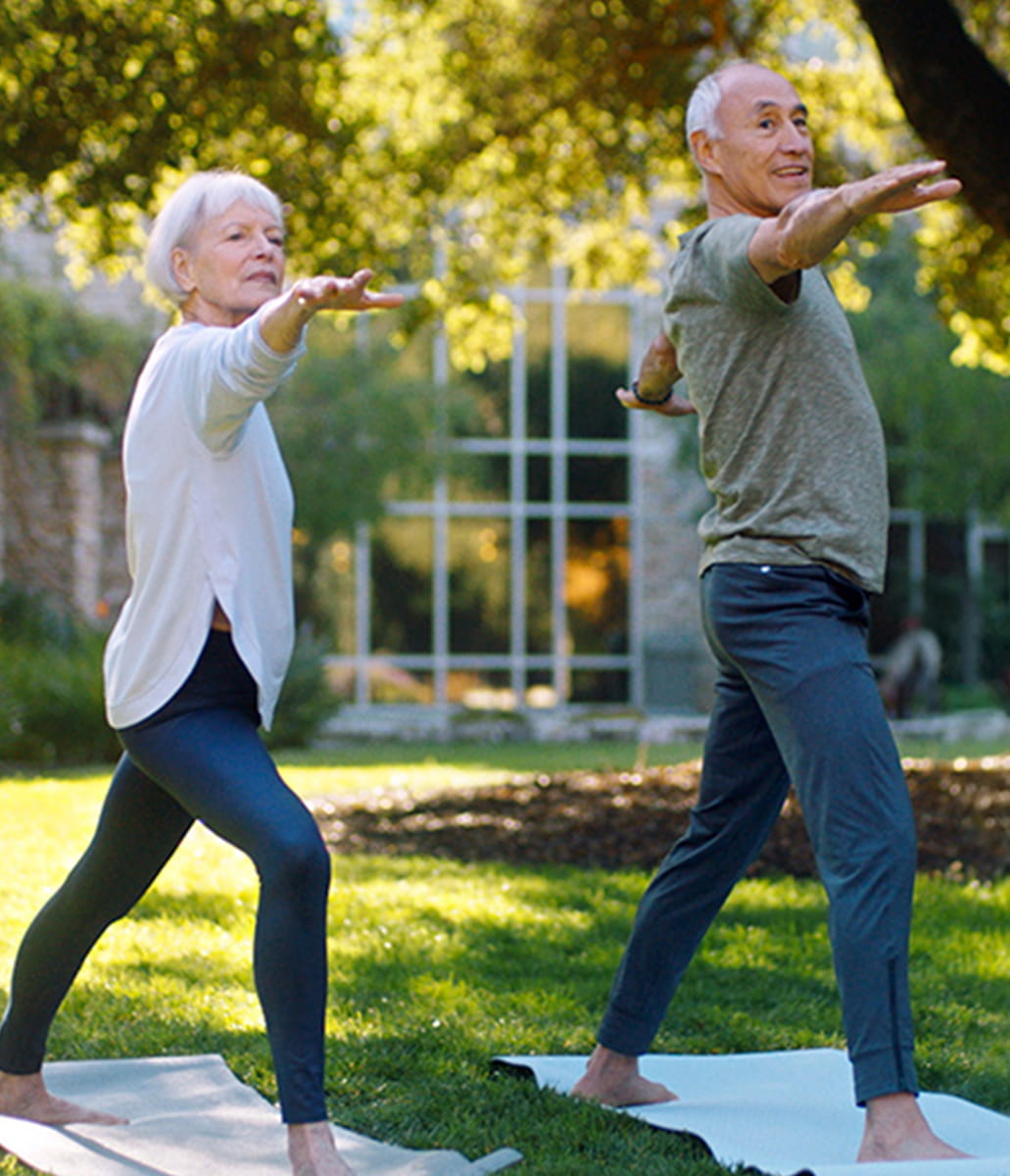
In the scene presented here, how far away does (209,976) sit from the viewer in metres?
5.05

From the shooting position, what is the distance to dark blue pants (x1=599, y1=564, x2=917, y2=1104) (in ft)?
9.75

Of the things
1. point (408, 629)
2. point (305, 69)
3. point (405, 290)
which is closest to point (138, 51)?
point (305, 69)

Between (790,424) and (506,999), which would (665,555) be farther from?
(790,424)

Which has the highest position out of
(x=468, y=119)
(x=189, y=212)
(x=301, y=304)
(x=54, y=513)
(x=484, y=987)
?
(x=468, y=119)

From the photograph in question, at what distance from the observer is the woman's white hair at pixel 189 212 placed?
3293mm

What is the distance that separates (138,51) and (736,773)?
7385mm

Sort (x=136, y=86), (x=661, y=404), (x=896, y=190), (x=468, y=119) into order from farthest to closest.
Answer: (x=468, y=119) < (x=136, y=86) < (x=661, y=404) < (x=896, y=190)

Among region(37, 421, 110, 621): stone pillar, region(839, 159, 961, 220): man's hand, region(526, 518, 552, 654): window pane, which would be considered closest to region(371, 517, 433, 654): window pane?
region(526, 518, 552, 654): window pane

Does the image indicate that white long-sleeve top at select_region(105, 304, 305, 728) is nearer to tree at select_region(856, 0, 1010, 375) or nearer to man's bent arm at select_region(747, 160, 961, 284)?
man's bent arm at select_region(747, 160, 961, 284)

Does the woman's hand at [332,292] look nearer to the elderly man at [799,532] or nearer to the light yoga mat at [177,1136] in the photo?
the elderly man at [799,532]

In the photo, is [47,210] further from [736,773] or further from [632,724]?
[632,724]

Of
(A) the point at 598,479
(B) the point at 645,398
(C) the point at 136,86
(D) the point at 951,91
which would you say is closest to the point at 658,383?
(B) the point at 645,398

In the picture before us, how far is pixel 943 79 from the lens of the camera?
7754mm

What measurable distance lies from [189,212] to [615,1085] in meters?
2.02
